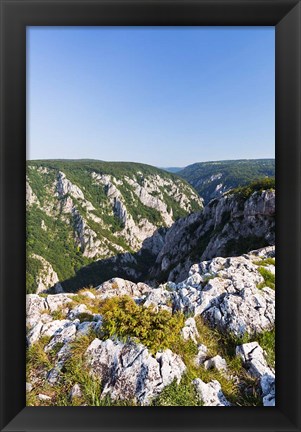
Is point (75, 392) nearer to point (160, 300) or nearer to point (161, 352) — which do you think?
point (161, 352)

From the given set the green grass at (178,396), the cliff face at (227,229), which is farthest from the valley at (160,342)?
the cliff face at (227,229)

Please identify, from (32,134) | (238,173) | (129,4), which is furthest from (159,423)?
(238,173)

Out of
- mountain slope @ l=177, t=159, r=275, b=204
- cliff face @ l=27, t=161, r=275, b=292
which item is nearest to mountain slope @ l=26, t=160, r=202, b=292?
cliff face @ l=27, t=161, r=275, b=292

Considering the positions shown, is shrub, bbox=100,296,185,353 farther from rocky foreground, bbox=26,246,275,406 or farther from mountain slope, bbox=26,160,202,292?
mountain slope, bbox=26,160,202,292

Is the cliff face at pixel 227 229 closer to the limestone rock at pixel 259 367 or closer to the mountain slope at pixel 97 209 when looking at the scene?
the limestone rock at pixel 259 367

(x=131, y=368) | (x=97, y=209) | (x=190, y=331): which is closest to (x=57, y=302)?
(x=131, y=368)
